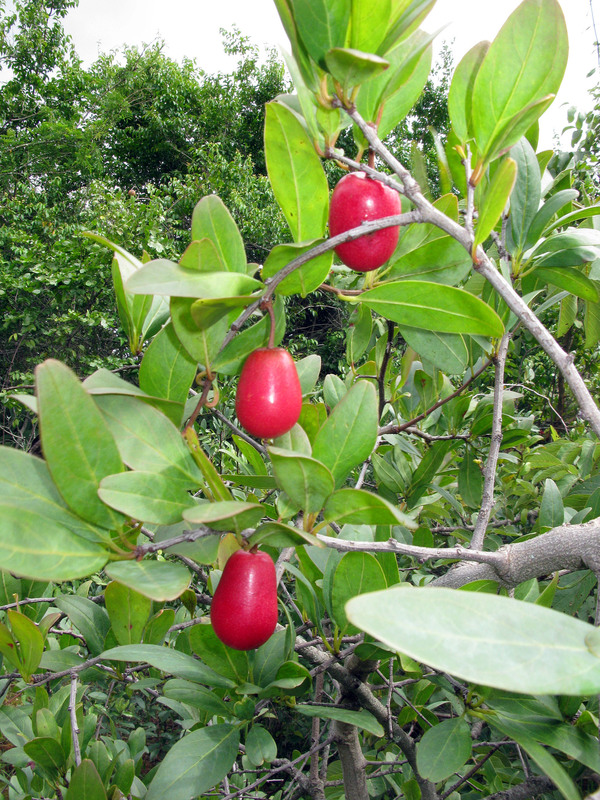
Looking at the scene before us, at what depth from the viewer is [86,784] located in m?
0.58

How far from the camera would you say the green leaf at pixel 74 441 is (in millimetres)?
321

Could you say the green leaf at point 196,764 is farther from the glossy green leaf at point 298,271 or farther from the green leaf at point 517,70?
the green leaf at point 517,70

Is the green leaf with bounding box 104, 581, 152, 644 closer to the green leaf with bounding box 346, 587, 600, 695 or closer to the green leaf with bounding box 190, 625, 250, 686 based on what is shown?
the green leaf with bounding box 190, 625, 250, 686

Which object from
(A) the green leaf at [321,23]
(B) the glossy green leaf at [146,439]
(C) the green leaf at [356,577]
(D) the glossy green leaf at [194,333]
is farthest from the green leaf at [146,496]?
(A) the green leaf at [321,23]

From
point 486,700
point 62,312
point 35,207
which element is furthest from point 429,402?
point 35,207

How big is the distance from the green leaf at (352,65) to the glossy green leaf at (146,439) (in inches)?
10.5

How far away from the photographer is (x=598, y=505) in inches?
30.2

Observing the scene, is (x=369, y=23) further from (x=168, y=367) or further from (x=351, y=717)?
(x=351, y=717)

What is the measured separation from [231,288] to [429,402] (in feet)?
2.47

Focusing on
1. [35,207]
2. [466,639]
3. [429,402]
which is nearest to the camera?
Result: [466,639]

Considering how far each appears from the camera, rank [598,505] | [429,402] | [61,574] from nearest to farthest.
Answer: [61,574] → [598,505] → [429,402]

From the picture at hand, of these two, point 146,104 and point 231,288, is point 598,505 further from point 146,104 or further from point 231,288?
point 146,104

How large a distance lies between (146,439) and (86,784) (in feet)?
1.50

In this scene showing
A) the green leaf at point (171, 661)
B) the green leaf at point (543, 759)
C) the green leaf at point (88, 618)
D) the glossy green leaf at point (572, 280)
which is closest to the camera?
the green leaf at point (543, 759)
